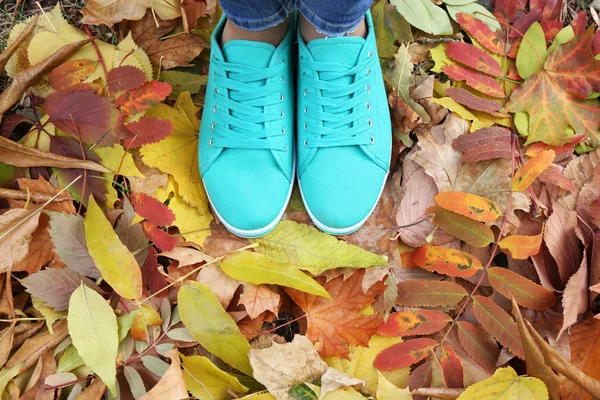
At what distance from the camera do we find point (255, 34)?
1019mm

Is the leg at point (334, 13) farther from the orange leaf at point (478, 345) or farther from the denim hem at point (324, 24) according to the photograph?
the orange leaf at point (478, 345)

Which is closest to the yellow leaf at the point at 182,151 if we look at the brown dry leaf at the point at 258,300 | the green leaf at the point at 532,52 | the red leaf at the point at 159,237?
the red leaf at the point at 159,237

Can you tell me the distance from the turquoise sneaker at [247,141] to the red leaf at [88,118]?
208 mm

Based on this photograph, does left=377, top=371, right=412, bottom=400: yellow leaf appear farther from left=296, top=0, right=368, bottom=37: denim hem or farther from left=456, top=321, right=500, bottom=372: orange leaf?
left=296, top=0, right=368, bottom=37: denim hem

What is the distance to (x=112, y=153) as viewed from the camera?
105 centimetres

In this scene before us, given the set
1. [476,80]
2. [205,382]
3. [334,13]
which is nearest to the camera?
[334,13]

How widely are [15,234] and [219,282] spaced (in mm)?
446

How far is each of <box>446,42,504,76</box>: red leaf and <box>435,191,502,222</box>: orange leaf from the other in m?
0.36

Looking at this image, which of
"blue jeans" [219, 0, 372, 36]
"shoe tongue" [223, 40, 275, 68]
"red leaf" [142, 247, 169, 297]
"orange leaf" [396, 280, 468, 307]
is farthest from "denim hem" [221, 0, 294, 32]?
"orange leaf" [396, 280, 468, 307]

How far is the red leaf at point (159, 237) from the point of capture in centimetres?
101

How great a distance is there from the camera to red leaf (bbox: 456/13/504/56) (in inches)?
46.5

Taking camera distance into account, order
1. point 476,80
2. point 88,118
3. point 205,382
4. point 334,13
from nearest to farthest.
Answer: point 334,13 < point 205,382 < point 88,118 < point 476,80

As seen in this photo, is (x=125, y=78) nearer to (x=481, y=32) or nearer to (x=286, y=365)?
(x=286, y=365)

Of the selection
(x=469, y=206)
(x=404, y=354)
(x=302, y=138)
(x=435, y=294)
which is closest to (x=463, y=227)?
(x=469, y=206)
